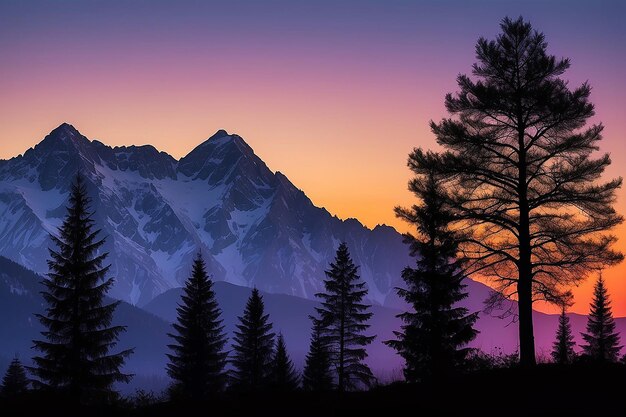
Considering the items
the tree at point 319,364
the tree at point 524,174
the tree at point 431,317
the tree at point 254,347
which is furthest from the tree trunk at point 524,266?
the tree at point 254,347

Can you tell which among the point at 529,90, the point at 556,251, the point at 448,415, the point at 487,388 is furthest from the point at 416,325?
the point at 448,415

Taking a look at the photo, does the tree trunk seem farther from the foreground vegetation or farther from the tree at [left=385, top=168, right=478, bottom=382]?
the tree at [left=385, top=168, right=478, bottom=382]

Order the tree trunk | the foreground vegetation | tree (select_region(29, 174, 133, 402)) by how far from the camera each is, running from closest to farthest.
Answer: the foreground vegetation → the tree trunk → tree (select_region(29, 174, 133, 402))

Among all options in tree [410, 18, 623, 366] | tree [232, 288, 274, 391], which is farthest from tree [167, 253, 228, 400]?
tree [410, 18, 623, 366]

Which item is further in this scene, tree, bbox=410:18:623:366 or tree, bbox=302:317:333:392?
tree, bbox=302:317:333:392

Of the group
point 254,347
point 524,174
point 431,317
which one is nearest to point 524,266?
point 524,174

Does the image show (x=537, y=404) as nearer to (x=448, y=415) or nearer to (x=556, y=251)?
(x=448, y=415)

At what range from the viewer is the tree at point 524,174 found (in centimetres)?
2153

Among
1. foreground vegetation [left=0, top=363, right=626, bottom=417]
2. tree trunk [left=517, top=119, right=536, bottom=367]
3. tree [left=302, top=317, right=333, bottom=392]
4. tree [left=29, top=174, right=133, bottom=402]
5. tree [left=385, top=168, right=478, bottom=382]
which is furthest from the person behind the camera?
tree [left=302, top=317, right=333, bottom=392]

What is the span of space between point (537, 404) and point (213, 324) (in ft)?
112

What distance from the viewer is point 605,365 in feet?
60.1

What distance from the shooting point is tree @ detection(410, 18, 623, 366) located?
21.5 meters

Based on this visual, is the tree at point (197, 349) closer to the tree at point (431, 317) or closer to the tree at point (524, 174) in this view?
the tree at point (431, 317)

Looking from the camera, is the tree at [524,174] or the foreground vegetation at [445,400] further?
the tree at [524,174]
